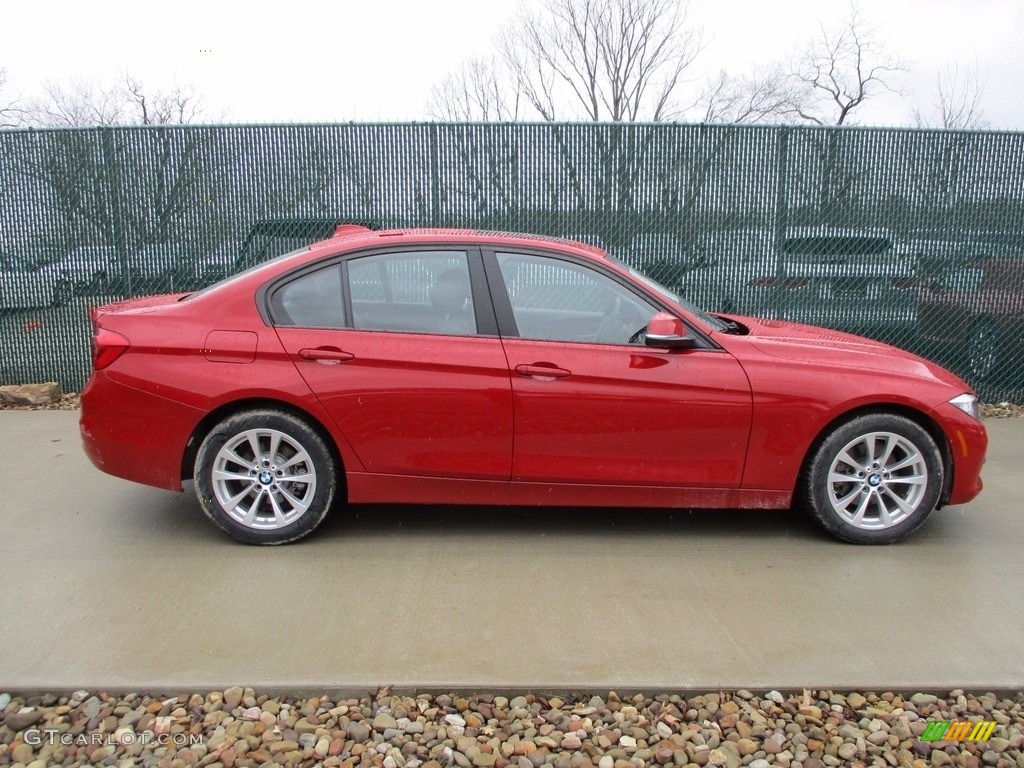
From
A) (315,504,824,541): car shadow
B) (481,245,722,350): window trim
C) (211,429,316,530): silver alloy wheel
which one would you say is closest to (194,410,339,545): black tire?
(211,429,316,530): silver alloy wheel

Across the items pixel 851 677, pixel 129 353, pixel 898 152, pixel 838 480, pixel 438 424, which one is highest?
pixel 898 152

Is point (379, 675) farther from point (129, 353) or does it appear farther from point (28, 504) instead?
point (28, 504)

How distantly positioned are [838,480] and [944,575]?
648 mm

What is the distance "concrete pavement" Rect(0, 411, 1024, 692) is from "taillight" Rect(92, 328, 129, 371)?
0.96 meters

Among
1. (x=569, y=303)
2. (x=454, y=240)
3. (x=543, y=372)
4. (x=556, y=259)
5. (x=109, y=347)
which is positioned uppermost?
(x=454, y=240)

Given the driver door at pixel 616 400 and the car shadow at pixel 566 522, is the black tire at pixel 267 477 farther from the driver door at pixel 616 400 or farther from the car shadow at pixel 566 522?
the driver door at pixel 616 400

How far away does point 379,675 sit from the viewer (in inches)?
122

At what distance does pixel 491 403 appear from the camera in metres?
4.12

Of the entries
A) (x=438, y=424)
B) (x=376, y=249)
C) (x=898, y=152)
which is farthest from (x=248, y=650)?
(x=898, y=152)

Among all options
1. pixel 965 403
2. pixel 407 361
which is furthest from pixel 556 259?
pixel 965 403

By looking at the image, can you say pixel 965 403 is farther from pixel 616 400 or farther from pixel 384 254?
pixel 384 254

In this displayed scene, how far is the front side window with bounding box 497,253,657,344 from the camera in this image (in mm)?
4227

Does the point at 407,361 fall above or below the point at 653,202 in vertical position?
below

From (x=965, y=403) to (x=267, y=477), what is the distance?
142 inches
